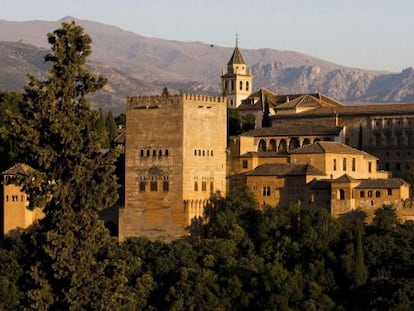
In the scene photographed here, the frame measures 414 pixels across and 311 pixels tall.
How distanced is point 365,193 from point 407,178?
6722mm

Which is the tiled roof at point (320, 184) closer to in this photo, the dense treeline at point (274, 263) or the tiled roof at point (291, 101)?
the dense treeline at point (274, 263)

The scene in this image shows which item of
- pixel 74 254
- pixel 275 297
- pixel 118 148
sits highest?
pixel 118 148

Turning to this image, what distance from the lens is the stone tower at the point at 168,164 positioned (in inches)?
2279

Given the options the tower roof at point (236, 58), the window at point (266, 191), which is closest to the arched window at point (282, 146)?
the window at point (266, 191)

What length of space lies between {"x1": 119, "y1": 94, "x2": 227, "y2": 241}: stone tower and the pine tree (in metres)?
32.4

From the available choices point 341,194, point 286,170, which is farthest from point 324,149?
point 341,194

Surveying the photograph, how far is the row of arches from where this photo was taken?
6638 cm

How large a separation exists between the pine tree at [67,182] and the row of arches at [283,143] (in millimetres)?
41202

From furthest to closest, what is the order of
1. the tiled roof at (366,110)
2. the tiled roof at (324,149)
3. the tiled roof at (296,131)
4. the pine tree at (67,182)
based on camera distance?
the tiled roof at (366,110) < the tiled roof at (296,131) < the tiled roof at (324,149) < the pine tree at (67,182)

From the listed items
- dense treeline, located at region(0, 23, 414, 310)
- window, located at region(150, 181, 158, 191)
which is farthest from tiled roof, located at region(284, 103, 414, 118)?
window, located at region(150, 181, 158, 191)

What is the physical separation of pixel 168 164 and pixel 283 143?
34.6ft

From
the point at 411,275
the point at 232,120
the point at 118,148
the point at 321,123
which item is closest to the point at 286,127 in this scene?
the point at 321,123

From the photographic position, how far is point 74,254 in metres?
24.9

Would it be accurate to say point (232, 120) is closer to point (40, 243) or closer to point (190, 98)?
point (190, 98)
